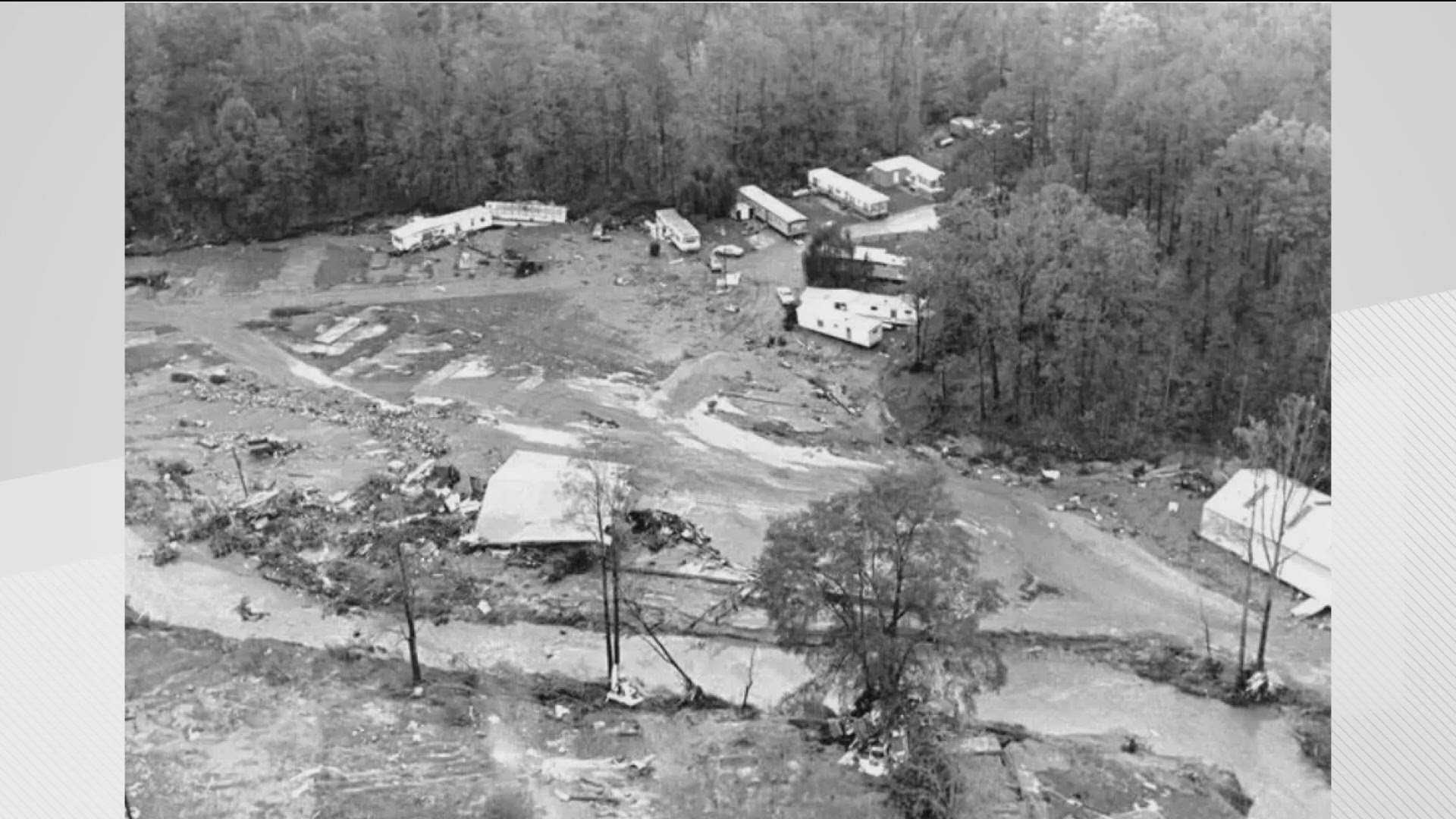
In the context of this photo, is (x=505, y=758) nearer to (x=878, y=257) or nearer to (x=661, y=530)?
(x=661, y=530)

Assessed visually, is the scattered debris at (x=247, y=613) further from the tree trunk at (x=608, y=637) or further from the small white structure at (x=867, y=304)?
the small white structure at (x=867, y=304)

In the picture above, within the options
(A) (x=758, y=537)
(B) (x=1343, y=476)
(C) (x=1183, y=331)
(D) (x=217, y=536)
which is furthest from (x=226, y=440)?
(B) (x=1343, y=476)

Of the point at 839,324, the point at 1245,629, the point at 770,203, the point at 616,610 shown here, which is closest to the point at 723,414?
the point at 839,324

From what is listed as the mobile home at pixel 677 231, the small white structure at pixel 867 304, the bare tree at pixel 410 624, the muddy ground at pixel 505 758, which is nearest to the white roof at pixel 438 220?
the mobile home at pixel 677 231

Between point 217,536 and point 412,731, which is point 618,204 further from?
point 412,731

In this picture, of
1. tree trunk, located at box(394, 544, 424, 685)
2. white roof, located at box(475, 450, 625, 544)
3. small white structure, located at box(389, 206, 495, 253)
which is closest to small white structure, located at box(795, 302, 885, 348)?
white roof, located at box(475, 450, 625, 544)

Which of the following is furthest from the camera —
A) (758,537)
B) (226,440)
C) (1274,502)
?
(226,440)
